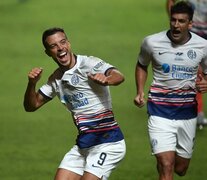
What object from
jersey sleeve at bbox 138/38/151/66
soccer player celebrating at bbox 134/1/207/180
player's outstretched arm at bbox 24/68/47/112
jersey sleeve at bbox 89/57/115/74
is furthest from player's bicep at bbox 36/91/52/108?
jersey sleeve at bbox 138/38/151/66

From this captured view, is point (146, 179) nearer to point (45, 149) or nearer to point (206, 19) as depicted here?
point (45, 149)

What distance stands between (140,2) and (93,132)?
34.1ft

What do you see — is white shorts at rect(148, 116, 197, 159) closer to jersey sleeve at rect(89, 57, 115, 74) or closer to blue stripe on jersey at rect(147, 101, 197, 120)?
blue stripe on jersey at rect(147, 101, 197, 120)

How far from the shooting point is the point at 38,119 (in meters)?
11.4

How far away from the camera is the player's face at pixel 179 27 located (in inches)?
305

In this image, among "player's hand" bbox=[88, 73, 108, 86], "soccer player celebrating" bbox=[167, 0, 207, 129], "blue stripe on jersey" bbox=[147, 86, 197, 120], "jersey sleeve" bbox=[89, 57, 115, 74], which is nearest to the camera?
"player's hand" bbox=[88, 73, 108, 86]

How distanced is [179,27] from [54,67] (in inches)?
231

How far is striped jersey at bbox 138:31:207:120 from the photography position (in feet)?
25.6

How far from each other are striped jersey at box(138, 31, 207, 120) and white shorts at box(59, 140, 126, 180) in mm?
936

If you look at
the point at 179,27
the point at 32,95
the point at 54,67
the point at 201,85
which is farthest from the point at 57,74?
the point at 54,67

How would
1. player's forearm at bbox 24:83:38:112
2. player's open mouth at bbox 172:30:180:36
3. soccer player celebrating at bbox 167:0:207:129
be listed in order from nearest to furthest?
player's forearm at bbox 24:83:38:112, player's open mouth at bbox 172:30:180:36, soccer player celebrating at bbox 167:0:207:129

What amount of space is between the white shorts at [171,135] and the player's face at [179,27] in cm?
82

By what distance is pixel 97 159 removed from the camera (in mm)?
7020

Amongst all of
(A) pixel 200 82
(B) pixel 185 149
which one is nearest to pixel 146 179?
(B) pixel 185 149
